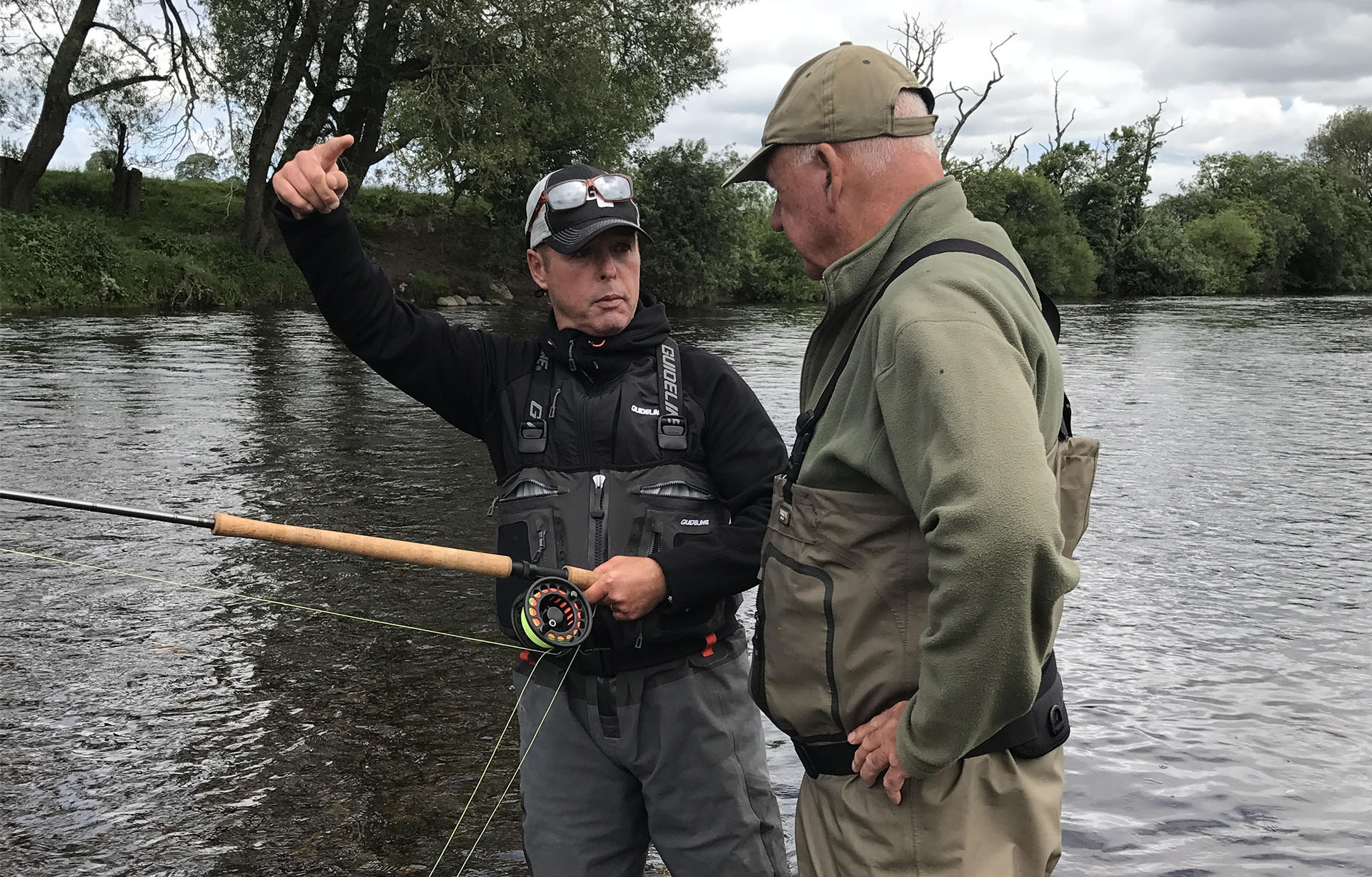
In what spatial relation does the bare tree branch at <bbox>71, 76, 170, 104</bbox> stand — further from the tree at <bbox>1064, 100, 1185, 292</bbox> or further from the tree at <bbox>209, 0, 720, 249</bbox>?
the tree at <bbox>1064, 100, 1185, 292</bbox>

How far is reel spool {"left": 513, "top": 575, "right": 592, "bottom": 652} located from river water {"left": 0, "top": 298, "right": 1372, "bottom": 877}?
157cm

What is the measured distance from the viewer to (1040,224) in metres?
61.8

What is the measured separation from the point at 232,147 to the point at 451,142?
18.7 feet

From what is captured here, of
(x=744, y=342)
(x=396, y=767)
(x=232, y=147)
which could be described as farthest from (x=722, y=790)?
(x=232, y=147)

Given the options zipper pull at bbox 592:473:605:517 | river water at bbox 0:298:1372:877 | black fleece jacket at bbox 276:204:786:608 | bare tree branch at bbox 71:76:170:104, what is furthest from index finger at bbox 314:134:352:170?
bare tree branch at bbox 71:76:170:104

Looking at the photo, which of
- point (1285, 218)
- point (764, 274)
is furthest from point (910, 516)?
point (1285, 218)

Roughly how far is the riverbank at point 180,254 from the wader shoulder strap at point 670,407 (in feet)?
82.8

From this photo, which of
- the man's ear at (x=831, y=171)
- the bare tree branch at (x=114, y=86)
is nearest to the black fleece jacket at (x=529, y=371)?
the man's ear at (x=831, y=171)

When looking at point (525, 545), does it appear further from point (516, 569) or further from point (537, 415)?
point (537, 415)

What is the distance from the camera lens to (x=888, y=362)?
2.01m

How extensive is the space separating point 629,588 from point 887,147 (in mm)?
1151

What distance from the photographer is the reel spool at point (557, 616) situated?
114 inches

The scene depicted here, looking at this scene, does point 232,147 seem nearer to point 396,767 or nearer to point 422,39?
point 422,39

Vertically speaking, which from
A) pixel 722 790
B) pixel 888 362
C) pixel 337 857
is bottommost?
pixel 337 857
